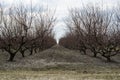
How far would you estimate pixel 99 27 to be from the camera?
21828 mm

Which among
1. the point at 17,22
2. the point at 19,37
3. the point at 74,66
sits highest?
the point at 17,22

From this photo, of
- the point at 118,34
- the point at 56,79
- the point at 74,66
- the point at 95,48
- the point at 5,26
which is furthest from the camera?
the point at 95,48

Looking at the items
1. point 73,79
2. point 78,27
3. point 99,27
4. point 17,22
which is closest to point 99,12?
point 99,27

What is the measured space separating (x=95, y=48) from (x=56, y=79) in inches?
557

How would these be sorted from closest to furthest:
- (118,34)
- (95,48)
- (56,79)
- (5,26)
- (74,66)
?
(56,79) → (74,66) → (5,26) → (118,34) → (95,48)

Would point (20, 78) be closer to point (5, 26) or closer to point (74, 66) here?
point (74, 66)

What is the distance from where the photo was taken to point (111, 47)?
20.6 metres

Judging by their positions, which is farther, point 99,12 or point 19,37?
point 99,12

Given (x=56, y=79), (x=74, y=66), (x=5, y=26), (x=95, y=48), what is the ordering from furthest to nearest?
1. (x=95, y=48)
2. (x=5, y=26)
3. (x=74, y=66)
4. (x=56, y=79)

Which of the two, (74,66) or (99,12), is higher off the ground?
(99,12)

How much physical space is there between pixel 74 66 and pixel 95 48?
7795mm

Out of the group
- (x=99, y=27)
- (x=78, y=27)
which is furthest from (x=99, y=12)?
(x=78, y=27)

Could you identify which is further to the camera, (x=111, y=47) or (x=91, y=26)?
(x=91, y=26)

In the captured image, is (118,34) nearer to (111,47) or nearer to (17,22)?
(111,47)
